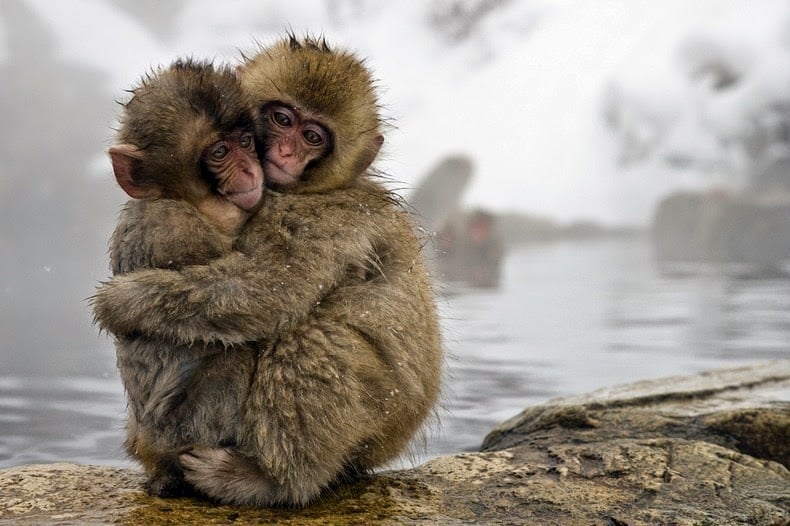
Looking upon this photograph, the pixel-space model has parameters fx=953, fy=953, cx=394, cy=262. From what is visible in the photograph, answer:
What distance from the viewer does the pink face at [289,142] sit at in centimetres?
295

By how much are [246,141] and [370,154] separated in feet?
1.68

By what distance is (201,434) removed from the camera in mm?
2848

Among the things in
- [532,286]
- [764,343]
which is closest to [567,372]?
[764,343]

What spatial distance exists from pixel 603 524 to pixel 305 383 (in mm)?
1030

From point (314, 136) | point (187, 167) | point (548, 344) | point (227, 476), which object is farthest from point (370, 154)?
point (548, 344)

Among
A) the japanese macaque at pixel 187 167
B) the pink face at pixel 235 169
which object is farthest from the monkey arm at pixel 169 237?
the pink face at pixel 235 169

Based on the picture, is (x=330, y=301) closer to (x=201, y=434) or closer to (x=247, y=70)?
(x=201, y=434)

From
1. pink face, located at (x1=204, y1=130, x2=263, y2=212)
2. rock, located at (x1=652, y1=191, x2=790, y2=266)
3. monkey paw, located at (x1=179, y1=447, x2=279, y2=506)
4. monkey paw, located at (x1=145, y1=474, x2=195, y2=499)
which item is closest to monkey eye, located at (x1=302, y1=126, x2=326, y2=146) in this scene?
pink face, located at (x1=204, y1=130, x2=263, y2=212)

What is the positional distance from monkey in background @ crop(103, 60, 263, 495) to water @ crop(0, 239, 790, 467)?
0.93 meters

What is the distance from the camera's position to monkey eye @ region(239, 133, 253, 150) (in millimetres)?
2811

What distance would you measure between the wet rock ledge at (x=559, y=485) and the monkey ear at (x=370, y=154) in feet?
3.50

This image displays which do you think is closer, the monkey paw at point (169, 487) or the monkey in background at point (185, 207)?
the monkey in background at point (185, 207)

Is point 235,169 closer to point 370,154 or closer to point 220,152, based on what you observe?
point 220,152

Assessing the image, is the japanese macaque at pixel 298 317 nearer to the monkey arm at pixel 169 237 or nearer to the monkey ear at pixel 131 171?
the monkey arm at pixel 169 237
